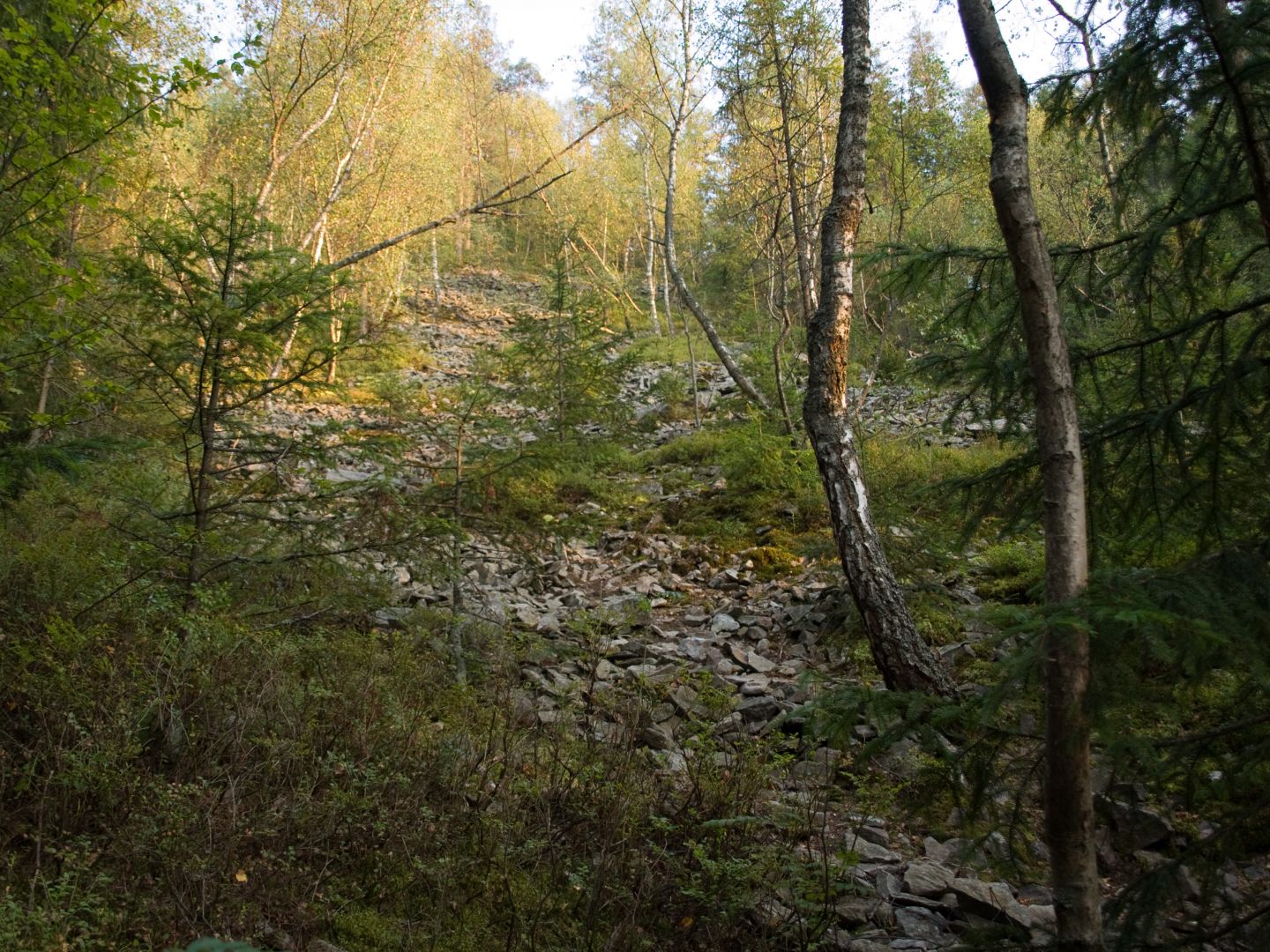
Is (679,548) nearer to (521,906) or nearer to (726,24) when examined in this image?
(521,906)

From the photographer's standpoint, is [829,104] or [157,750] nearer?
[157,750]

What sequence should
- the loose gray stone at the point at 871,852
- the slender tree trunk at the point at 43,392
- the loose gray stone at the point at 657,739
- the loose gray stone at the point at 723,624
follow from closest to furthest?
the loose gray stone at the point at 871,852
the loose gray stone at the point at 657,739
the slender tree trunk at the point at 43,392
the loose gray stone at the point at 723,624

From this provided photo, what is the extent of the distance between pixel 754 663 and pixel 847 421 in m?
2.09

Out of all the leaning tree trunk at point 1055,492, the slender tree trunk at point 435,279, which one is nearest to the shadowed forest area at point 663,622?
the leaning tree trunk at point 1055,492

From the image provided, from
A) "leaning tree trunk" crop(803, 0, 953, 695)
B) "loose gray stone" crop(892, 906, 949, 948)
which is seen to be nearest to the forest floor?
"loose gray stone" crop(892, 906, 949, 948)

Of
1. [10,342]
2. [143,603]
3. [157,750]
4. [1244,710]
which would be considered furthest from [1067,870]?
[10,342]

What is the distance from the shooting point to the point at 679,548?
9.05 m

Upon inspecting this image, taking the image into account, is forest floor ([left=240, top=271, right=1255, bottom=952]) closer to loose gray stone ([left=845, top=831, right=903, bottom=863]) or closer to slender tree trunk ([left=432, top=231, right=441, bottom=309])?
loose gray stone ([left=845, top=831, right=903, bottom=863])

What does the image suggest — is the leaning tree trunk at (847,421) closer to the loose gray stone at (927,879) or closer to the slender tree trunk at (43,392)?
the loose gray stone at (927,879)

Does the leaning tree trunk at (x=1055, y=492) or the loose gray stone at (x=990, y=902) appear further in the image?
the loose gray stone at (x=990, y=902)

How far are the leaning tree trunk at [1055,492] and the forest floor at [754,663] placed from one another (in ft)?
0.50

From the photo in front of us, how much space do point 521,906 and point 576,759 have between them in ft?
3.44

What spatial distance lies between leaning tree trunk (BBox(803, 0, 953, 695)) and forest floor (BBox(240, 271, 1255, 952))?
1.38ft

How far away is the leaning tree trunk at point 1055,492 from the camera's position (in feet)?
7.27
